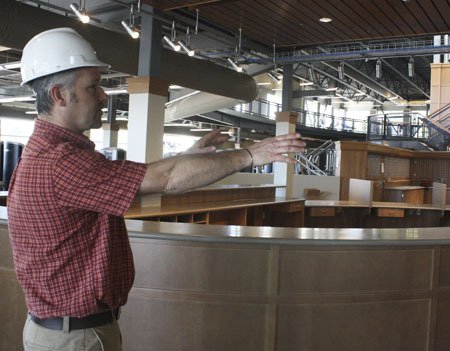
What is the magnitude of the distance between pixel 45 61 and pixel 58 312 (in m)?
0.74

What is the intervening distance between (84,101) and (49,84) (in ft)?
0.35

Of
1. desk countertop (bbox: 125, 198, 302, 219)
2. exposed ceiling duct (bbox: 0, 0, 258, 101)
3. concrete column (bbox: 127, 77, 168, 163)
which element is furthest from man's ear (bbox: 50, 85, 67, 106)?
concrete column (bbox: 127, 77, 168, 163)

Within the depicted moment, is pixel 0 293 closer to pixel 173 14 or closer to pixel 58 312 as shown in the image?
pixel 58 312

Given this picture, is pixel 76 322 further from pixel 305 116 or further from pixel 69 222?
pixel 305 116

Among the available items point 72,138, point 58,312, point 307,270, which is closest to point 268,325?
point 307,270

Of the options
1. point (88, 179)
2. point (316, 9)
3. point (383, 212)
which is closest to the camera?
point (88, 179)

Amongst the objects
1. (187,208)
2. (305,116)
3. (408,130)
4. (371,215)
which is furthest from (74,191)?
(305,116)

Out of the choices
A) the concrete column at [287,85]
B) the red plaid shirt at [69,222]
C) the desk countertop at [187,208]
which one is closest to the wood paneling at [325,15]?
the concrete column at [287,85]

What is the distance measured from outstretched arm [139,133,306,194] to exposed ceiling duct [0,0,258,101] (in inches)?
238

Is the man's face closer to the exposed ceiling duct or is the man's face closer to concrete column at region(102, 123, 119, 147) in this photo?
the exposed ceiling duct

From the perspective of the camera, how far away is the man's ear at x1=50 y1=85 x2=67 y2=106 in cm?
144

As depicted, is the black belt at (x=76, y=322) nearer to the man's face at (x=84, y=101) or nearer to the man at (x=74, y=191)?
the man at (x=74, y=191)

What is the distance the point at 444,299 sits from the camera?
10.7ft

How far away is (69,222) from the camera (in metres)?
1.42
